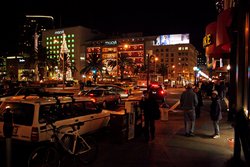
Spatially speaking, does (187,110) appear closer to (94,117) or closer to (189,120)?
(189,120)

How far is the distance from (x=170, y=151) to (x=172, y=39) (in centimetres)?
13710

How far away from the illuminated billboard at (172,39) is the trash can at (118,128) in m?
134

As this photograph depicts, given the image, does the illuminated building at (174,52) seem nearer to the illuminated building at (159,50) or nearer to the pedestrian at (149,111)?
the illuminated building at (159,50)

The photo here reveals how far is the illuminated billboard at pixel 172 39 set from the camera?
141250 millimetres

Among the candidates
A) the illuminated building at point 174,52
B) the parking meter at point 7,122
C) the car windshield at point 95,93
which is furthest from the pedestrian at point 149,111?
the illuminated building at point 174,52

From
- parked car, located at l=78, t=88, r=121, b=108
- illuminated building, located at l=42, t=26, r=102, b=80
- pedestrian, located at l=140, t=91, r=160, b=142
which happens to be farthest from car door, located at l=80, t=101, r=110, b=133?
illuminated building, located at l=42, t=26, r=102, b=80

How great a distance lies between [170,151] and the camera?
8836 millimetres

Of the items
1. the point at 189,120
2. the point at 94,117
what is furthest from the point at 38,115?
the point at 189,120

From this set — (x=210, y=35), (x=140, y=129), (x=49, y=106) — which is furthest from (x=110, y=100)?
(x=49, y=106)

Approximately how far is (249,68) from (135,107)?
548 cm

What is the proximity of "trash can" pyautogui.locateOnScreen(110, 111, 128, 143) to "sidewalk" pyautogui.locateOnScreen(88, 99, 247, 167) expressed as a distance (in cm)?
18

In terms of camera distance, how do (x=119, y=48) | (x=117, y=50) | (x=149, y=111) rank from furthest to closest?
1. (x=117, y=50)
2. (x=119, y=48)
3. (x=149, y=111)

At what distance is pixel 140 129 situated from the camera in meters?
11.3

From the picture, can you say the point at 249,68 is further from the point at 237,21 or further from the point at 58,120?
the point at 58,120
